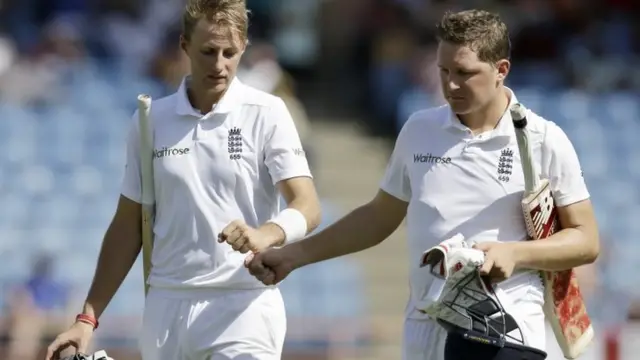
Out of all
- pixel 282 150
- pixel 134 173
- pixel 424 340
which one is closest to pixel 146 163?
pixel 134 173

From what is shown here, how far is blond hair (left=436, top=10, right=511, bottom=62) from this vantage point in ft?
15.7

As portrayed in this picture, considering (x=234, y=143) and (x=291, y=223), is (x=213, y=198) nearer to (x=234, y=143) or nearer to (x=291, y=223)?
(x=234, y=143)

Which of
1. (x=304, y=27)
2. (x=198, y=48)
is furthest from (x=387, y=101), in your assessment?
(x=198, y=48)

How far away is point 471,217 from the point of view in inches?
194

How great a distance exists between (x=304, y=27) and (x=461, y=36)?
40.8 ft

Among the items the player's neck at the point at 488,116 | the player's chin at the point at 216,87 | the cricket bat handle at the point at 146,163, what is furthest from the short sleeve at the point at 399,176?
the cricket bat handle at the point at 146,163

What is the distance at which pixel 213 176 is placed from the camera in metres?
5.22

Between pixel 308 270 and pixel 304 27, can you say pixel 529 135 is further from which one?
pixel 304 27

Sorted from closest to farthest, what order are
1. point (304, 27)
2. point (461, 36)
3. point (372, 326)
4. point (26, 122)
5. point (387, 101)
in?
1. point (461, 36)
2. point (372, 326)
3. point (26, 122)
4. point (387, 101)
5. point (304, 27)

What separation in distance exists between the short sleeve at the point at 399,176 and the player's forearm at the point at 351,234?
0.36ft

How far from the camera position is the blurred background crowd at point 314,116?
11641 millimetres

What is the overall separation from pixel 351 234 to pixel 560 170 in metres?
0.81

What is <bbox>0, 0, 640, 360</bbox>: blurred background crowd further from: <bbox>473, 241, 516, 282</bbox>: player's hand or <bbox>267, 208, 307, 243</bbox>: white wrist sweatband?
<bbox>473, 241, 516, 282</bbox>: player's hand

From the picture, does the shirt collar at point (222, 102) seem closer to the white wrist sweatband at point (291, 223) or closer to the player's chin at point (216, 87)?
the player's chin at point (216, 87)
